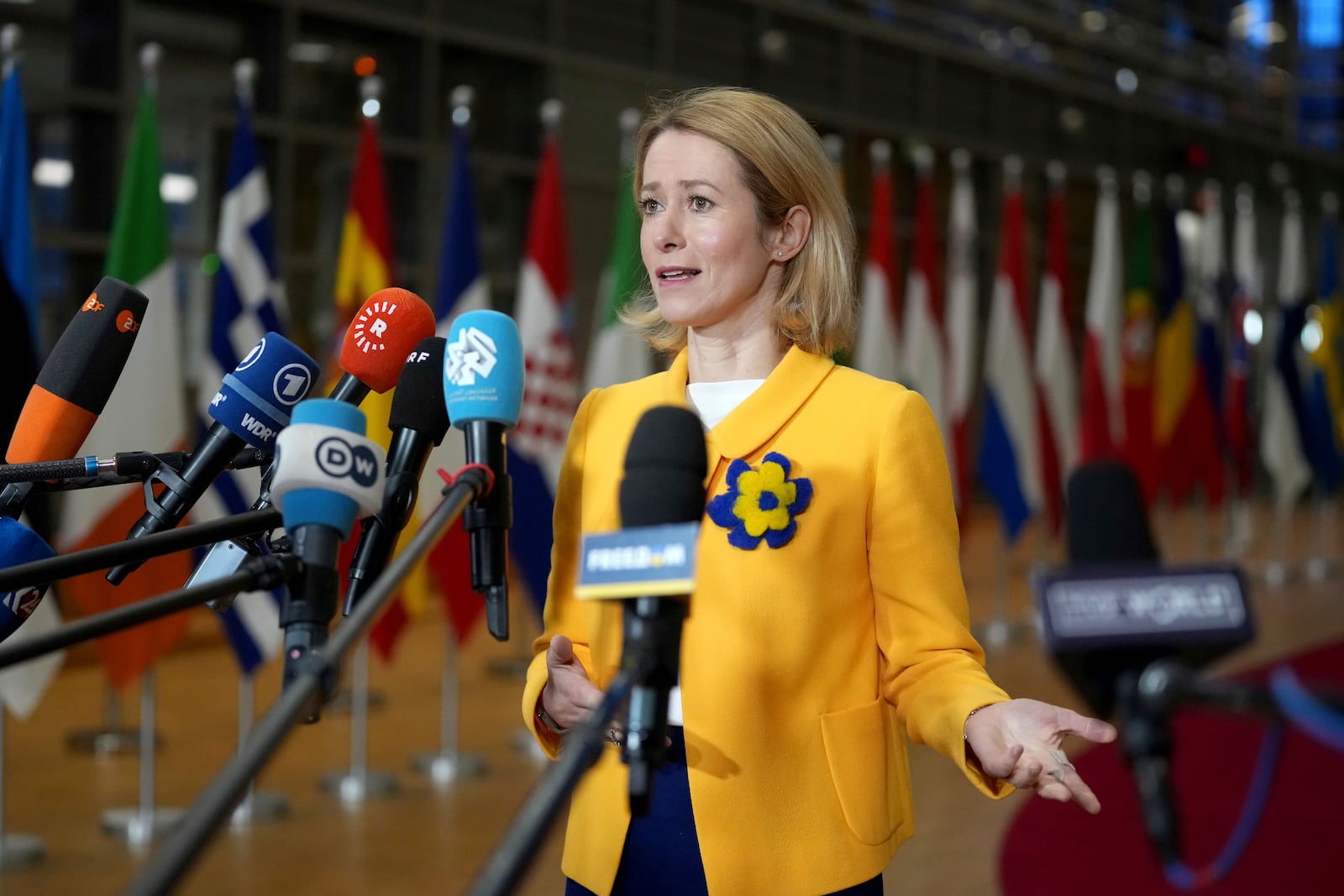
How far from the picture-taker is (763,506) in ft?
4.71

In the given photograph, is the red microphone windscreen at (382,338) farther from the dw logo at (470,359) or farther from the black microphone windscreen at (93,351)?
the black microphone windscreen at (93,351)

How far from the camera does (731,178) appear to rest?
5.06 ft

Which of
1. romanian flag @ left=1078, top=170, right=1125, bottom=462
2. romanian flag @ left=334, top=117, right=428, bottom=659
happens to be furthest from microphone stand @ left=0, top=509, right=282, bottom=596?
romanian flag @ left=1078, top=170, right=1125, bottom=462

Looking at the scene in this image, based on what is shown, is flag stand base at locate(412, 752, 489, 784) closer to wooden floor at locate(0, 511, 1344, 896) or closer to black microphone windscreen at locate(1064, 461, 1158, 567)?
wooden floor at locate(0, 511, 1344, 896)

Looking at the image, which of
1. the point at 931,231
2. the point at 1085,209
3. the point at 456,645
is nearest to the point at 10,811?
the point at 456,645

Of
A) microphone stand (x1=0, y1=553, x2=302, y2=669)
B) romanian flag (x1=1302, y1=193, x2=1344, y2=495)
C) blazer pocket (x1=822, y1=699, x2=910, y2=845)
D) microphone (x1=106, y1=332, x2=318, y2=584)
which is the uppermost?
romanian flag (x1=1302, y1=193, x2=1344, y2=495)

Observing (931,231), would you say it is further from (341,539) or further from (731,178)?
(341,539)

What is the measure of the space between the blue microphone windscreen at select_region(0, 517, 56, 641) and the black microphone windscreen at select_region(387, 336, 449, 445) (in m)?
0.34

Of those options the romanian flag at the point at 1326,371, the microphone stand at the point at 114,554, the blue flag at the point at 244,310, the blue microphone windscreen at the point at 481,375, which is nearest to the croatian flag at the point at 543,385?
the blue flag at the point at 244,310

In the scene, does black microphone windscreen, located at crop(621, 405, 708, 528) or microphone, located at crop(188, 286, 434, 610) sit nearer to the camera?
black microphone windscreen, located at crop(621, 405, 708, 528)

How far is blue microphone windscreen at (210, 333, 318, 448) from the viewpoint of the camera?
125cm

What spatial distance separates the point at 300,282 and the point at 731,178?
6719 millimetres

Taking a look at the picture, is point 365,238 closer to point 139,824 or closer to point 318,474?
point 139,824

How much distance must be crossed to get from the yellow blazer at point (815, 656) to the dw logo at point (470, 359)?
1.12ft
